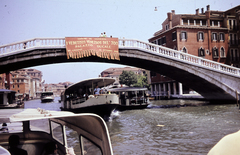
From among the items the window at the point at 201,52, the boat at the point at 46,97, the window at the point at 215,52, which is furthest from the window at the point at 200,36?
the boat at the point at 46,97

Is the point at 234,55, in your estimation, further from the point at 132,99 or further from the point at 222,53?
the point at 132,99

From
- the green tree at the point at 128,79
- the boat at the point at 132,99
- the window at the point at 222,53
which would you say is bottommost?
the boat at the point at 132,99

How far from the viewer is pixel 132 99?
1836 centimetres

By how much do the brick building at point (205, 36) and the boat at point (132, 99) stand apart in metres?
11.9

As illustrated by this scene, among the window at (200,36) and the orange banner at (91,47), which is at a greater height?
the window at (200,36)

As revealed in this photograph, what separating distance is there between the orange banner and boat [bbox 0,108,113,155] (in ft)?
38.3

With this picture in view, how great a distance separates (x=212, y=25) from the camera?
98.3ft

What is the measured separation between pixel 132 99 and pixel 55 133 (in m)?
14.7

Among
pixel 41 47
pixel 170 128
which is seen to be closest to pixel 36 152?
pixel 170 128

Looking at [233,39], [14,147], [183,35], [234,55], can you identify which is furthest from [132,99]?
[233,39]

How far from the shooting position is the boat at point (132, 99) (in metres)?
18.1

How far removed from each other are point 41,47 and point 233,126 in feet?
39.3

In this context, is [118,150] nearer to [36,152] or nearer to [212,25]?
[36,152]

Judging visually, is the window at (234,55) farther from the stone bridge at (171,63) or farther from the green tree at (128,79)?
the green tree at (128,79)
